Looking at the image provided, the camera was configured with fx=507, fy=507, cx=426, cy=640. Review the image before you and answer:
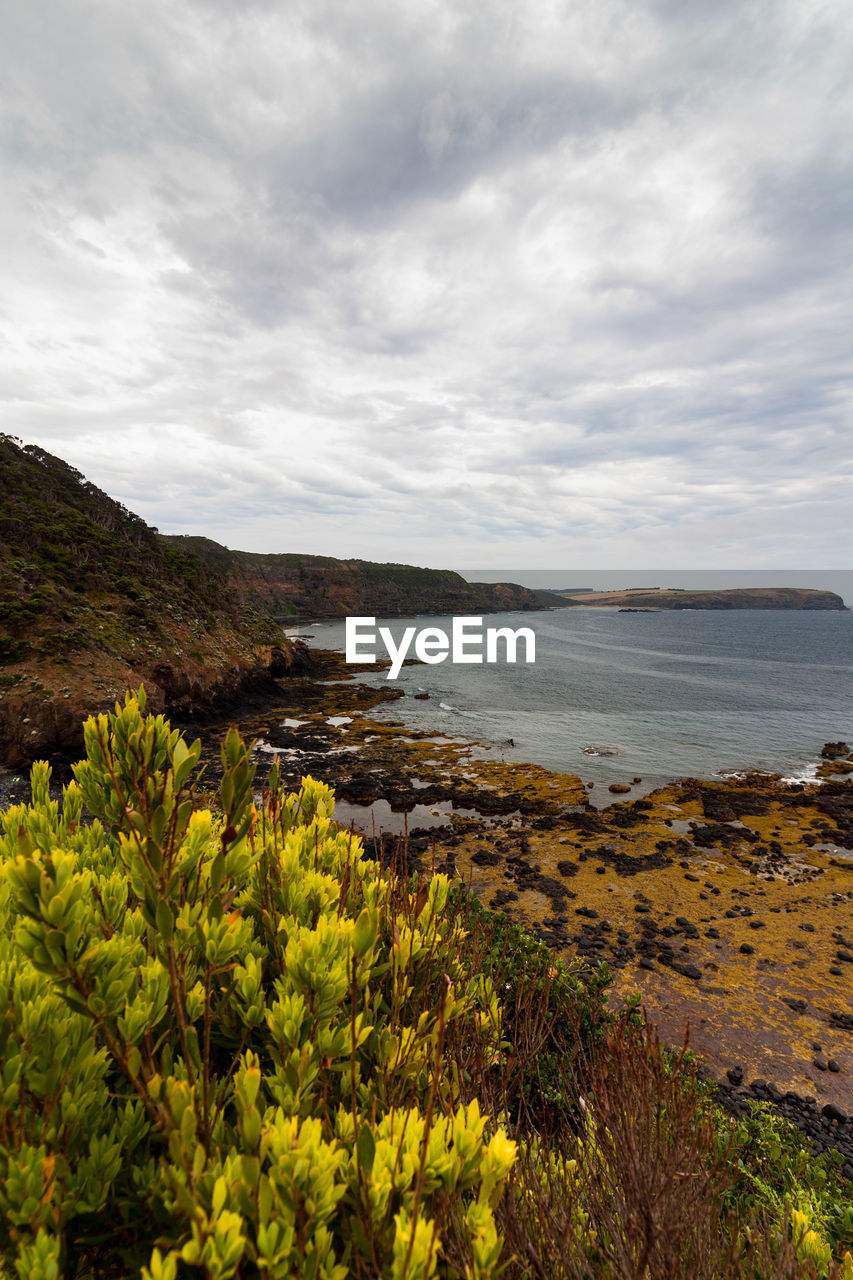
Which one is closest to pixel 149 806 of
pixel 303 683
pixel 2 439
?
pixel 303 683

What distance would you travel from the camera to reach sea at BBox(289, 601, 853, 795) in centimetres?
3294

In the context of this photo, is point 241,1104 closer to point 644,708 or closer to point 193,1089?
point 193,1089

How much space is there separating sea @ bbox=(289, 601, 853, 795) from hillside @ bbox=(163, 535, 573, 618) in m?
50.0

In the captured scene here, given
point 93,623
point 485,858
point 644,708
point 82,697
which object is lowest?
point 485,858

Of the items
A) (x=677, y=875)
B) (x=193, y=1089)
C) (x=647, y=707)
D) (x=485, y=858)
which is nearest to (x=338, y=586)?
(x=647, y=707)

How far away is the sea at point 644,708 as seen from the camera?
3294 centimetres

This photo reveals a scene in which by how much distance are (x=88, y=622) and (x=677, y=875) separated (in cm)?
3228

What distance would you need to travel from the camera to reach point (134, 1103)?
69.3 inches

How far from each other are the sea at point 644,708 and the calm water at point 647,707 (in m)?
0.13

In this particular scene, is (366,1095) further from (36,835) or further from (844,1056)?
(844,1056)

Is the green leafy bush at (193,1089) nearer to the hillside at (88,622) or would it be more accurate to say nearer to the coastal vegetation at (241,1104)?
the coastal vegetation at (241,1104)

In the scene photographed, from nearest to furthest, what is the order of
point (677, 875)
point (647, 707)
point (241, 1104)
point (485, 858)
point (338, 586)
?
point (241, 1104)
point (677, 875)
point (485, 858)
point (647, 707)
point (338, 586)

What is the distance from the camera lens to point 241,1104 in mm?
1385

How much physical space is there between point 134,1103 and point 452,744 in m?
33.0
